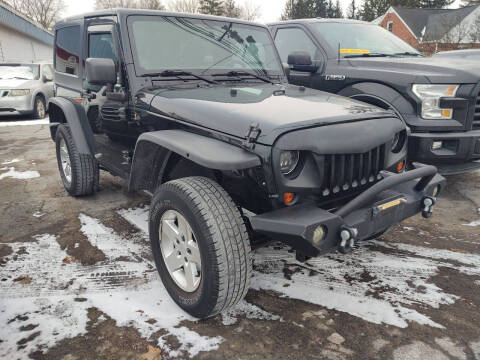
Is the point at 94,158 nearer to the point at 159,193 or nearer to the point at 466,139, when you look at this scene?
the point at 159,193

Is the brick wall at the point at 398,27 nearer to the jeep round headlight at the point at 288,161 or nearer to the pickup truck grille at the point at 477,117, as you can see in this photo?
the pickup truck grille at the point at 477,117

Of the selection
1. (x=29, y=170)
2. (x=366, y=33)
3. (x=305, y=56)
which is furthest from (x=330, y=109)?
(x=29, y=170)

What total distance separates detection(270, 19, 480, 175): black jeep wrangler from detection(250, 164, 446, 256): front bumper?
75.2 inches

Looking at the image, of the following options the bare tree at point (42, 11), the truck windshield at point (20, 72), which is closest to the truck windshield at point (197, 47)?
the truck windshield at point (20, 72)

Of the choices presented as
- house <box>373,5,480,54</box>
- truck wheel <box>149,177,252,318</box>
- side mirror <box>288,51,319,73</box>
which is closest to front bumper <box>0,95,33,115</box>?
side mirror <box>288,51,319,73</box>

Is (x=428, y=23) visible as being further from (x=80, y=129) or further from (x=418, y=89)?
(x=80, y=129)

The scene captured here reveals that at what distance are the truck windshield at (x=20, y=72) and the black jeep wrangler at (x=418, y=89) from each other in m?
9.54

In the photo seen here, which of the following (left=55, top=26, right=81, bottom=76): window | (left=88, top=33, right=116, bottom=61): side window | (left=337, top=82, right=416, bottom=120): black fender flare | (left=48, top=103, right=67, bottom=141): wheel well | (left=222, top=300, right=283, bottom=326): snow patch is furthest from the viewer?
(left=48, top=103, right=67, bottom=141): wheel well

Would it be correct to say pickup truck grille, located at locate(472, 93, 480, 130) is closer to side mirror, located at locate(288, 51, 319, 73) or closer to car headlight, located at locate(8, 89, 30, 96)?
side mirror, located at locate(288, 51, 319, 73)

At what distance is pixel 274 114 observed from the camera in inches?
92.4

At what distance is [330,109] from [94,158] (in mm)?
2675

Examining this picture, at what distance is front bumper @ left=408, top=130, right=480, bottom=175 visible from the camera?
417 cm

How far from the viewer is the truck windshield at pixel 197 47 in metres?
3.21

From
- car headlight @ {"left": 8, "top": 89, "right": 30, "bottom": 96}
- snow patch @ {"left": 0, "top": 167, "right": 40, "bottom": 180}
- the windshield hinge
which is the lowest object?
snow patch @ {"left": 0, "top": 167, "right": 40, "bottom": 180}
